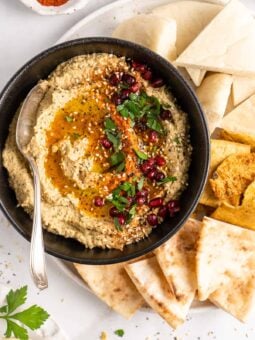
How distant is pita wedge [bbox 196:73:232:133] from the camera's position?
394 centimetres

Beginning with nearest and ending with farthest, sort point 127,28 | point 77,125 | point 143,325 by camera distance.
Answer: point 77,125 < point 127,28 < point 143,325

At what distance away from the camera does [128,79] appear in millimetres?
3787

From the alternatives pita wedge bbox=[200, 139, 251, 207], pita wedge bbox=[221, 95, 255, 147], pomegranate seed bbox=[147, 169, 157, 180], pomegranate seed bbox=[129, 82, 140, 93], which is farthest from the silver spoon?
pita wedge bbox=[221, 95, 255, 147]

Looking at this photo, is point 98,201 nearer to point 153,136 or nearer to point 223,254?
point 153,136

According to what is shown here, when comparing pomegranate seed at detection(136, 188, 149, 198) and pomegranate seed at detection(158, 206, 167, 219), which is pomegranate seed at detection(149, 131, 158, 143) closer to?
pomegranate seed at detection(136, 188, 149, 198)

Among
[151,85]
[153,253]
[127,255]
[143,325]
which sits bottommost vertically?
[143,325]

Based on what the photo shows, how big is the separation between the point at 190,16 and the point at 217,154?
0.93 metres

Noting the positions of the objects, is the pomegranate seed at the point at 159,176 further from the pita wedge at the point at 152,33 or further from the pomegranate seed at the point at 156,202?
the pita wedge at the point at 152,33

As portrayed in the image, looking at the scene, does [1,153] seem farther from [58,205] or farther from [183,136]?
[183,136]

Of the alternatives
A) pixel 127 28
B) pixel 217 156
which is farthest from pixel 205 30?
pixel 217 156

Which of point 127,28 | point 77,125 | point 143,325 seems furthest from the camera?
point 143,325

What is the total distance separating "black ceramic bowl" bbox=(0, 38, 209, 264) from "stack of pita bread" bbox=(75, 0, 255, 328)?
0.16 metres

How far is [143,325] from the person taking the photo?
14.2ft

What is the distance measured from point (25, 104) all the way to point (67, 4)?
820mm
